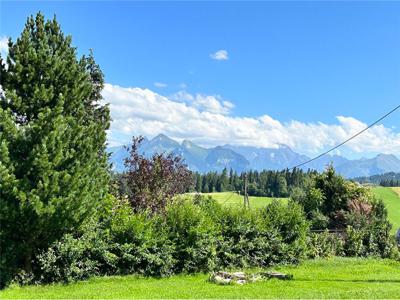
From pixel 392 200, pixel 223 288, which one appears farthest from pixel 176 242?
pixel 392 200

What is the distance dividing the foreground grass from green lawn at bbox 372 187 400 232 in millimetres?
55679

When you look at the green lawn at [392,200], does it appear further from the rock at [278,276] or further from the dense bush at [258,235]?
the rock at [278,276]

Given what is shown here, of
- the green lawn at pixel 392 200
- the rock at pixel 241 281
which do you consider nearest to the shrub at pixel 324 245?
the rock at pixel 241 281

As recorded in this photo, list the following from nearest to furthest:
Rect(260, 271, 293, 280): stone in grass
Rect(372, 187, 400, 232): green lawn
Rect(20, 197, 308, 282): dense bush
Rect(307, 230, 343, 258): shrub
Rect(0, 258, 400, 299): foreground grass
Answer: Rect(0, 258, 400, 299): foreground grass → Rect(20, 197, 308, 282): dense bush → Rect(260, 271, 293, 280): stone in grass → Rect(307, 230, 343, 258): shrub → Rect(372, 187, 400, 232): green lawn

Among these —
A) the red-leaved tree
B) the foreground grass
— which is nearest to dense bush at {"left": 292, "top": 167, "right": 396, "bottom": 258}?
the foreground grass


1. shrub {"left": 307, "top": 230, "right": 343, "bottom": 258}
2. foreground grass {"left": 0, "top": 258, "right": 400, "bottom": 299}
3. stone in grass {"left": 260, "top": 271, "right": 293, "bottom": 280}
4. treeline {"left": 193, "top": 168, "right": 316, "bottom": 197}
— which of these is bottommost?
foreground grass {"left": 0, "top": 258, "right": 400, "bottom": 299}

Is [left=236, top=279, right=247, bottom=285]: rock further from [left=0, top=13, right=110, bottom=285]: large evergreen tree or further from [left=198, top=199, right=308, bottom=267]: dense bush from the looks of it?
[left=0, top=13, right=110, bottom=285]: large evergreen tree

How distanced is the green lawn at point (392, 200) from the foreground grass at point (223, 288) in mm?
55679

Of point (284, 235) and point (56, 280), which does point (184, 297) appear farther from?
point (284, 235)

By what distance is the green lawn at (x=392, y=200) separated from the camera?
244 ft

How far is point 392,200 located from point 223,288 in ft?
314

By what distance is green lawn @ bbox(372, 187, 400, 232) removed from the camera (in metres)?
74.5

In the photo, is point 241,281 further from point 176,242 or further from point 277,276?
point 176,242

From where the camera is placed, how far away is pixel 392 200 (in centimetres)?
9906
